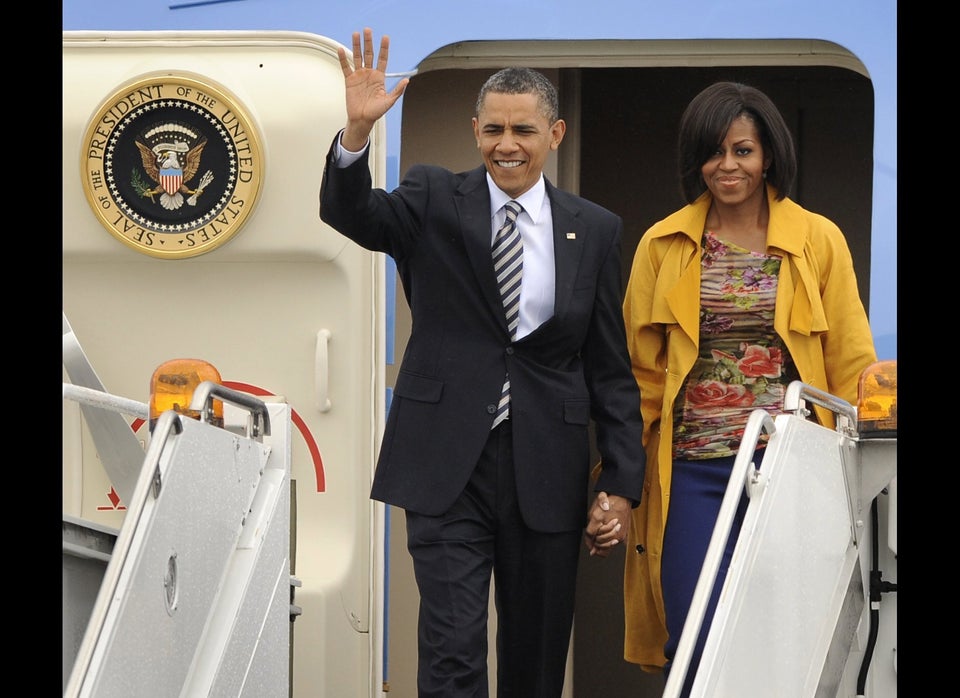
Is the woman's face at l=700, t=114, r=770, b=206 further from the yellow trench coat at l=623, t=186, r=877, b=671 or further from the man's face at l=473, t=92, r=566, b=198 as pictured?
the man's face at l=473, t=92, r=566, b=198

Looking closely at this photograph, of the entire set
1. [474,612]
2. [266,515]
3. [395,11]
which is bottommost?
[474,612]

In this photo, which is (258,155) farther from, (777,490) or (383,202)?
(777,490)

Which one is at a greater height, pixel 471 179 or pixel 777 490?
pixel 471 179

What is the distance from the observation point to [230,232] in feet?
14.8

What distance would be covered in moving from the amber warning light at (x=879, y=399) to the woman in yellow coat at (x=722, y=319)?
386 mm

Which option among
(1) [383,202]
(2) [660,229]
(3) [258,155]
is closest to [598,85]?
(3) [258,155]

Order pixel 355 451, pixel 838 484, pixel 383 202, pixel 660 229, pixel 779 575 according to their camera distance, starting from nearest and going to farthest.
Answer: pixel 779 575 < pixel 838 484 < pixel 383 202 < pixel 660 229 < pixel 355 451

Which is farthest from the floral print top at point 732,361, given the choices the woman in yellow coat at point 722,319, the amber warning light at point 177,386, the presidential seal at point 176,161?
the presidential seal at point 176,161

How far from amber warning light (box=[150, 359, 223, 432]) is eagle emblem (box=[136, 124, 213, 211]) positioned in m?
1.40

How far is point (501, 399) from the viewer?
11.4ft

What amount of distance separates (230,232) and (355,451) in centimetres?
76

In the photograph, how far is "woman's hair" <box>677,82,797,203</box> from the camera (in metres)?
3.71

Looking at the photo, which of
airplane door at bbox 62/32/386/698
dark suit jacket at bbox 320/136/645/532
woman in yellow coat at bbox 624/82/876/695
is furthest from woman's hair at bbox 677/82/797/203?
airplane door at bbox 62/32/386/698

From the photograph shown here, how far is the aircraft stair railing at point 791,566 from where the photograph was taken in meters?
2.79
